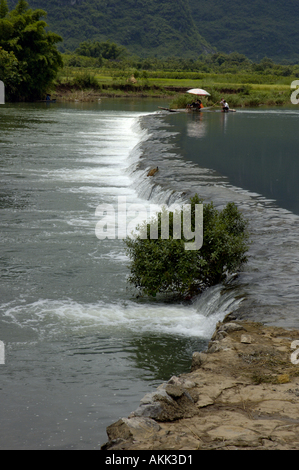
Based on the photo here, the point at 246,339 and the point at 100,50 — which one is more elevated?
the point at 100,50

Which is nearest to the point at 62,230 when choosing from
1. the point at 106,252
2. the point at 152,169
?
the point at 106,252

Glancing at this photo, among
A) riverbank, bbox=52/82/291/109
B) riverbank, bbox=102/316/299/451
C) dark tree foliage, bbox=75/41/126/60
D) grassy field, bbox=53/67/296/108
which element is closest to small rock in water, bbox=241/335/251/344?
riverbank, bbox=102/316/299/451

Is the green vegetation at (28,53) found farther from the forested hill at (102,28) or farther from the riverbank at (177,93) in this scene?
the forested hill at (102,28)

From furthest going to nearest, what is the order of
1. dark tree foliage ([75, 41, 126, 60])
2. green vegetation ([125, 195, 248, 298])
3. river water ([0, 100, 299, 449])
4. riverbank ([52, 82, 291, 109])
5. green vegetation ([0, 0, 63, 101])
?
dark tree foliage ([75, 41, 126, 60]), green vegetation ([0, 0, 63, 101]), riverbank ([52, 82, 291, 109]), green vegetation ([125, 195, 248, 298]), river water ([0, 100, 299, 449])

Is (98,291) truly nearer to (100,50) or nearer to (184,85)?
(184,85)

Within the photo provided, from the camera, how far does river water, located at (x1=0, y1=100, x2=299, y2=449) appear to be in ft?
18.0

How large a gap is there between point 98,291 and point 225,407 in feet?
14.0

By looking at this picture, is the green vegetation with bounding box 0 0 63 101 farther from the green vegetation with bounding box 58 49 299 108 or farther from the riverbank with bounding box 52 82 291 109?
the green vegetation with bounding box 58 49 299 108

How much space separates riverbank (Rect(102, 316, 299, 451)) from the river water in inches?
25.1

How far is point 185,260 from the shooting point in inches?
309

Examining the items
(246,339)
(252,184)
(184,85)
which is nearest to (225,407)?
(246,339)

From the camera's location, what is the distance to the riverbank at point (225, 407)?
4051 mm

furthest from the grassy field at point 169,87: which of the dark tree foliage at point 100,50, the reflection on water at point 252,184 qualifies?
the dark tree foliage at point 100,50

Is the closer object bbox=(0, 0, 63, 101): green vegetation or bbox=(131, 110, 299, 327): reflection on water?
bbox=(131, 110, 299, 327): reflection on water
